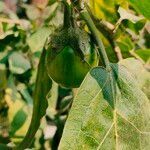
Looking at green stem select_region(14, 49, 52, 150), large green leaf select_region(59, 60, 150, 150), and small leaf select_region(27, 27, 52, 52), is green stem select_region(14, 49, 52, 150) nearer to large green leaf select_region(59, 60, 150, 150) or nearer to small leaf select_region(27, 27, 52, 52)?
large green leaf select_region(59, 60, 150, 150)

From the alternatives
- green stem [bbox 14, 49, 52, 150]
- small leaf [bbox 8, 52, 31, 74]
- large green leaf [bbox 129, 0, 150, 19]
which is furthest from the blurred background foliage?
large green leaf [bbox 129, 0, 150, 19]

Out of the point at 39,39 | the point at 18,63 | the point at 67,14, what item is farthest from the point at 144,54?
the point at 67,14

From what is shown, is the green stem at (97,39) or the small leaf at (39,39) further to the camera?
the small leaf at (39,39)

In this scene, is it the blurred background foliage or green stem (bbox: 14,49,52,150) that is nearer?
green stem (bbox: 14,49,52,150)

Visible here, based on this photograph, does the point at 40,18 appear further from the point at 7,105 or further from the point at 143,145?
the point at 143,145

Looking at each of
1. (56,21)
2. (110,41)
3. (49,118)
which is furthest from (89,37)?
(49,118)

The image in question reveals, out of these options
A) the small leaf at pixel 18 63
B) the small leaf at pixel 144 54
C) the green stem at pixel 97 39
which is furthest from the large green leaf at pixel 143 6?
the small leaf at pixel 18 63

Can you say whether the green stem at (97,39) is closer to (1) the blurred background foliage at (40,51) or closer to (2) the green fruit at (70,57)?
(2) the green fruit at (70,57)
